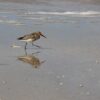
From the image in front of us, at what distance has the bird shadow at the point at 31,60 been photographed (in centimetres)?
959

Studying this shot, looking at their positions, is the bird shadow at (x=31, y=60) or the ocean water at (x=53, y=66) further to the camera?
the bird shadow at (x=31, y=60)

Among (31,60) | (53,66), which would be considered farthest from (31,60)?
(53,66)

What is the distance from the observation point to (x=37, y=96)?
719 centimetres

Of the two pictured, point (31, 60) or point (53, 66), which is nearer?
point (53, 66)

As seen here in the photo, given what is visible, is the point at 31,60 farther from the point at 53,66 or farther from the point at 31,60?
the point at 53,66

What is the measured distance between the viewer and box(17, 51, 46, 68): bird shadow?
959 cm

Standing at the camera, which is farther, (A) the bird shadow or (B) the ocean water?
(A) the bird shadow

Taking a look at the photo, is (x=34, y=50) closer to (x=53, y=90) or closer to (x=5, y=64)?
(x=5, y=64)

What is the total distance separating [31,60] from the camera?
10047 millimetres

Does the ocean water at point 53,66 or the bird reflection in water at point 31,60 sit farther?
the bird reflection in water at point 31,60

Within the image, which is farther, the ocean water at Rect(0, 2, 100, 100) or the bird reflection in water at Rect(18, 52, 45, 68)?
the bird reflection in water at Rect(18, 52, 45, 68)

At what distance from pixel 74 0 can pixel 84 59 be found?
22213 mm

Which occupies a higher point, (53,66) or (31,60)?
(53,66)

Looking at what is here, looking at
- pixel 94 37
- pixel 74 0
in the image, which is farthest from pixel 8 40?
pixel 74 0
